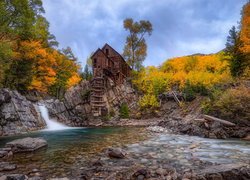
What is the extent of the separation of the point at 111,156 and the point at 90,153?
163 centimetres

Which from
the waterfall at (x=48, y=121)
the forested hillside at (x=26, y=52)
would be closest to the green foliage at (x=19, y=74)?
the forested hillside at (x=26, y=52)

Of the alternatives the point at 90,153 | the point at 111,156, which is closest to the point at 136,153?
the point at 111,156

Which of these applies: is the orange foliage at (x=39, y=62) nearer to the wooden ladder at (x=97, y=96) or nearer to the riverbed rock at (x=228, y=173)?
the wooden ladder at (x=97, y=96)

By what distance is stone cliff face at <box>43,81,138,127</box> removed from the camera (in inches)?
1221

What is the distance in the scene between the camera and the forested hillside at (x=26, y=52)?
2045 cm

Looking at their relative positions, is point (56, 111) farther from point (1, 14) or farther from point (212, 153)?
point (212, 153)

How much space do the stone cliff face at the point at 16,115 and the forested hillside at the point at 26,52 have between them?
2468mm

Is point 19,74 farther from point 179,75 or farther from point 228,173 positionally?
point 228,173

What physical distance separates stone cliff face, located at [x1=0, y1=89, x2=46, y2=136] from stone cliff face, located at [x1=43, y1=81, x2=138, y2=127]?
216 inches

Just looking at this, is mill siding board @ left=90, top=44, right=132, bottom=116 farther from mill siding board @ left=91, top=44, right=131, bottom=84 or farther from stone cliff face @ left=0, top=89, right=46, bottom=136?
stone cliff face @ left=0, top=89, right=46, bottom=136

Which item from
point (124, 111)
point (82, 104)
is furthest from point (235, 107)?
point (82, 104)

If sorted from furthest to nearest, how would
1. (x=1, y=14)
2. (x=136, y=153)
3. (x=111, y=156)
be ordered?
1. (x=1, y=14)
2. (x=136, y=153)
3. (x=111, y=156)

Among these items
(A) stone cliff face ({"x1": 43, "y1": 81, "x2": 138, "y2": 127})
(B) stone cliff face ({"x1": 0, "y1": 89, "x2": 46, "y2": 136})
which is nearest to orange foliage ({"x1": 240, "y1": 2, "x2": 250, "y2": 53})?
(A) stone cliff face ({"x1": 43, "y1": 81, "x2": 138, "y2": 127})

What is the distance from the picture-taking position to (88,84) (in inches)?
1405
